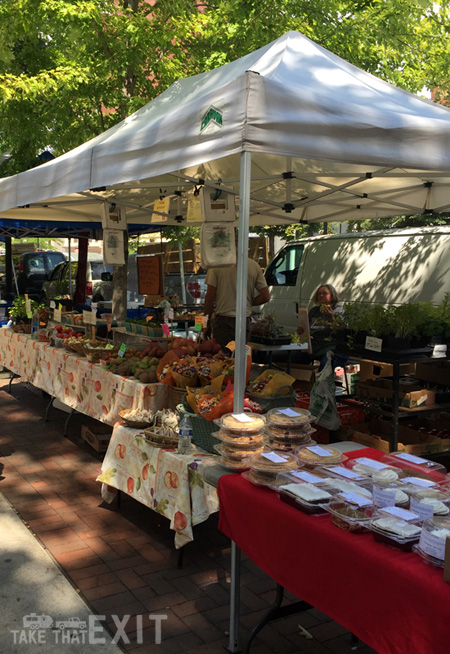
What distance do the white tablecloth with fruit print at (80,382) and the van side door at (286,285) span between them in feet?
13.4

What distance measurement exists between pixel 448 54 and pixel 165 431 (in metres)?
8.94

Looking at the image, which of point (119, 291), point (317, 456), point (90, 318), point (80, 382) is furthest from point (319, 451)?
point (119, 291)

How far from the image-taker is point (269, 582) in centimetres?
381

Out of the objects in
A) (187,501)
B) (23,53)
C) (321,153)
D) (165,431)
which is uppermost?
(23,53)

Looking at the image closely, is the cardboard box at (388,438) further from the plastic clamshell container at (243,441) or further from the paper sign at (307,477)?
the paper sign at (307,477)

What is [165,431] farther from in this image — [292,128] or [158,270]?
[158,270]

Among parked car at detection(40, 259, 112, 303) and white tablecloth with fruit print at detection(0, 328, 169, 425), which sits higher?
parked car at detection(40, 259, 112, 303)

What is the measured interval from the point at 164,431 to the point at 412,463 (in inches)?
69.7

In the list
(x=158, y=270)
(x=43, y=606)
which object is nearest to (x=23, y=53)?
(x=158, y=270)

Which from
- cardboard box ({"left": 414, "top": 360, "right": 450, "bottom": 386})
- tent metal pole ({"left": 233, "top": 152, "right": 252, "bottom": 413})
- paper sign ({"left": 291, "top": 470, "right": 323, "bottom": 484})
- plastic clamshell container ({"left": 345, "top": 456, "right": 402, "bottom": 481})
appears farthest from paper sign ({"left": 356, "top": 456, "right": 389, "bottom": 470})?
cardboard box ({"left": 414, "top": 360, "right": 450, "bottom": 386})

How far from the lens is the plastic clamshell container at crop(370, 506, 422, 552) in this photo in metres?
2.08

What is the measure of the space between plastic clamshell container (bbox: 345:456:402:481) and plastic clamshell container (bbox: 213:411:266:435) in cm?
48

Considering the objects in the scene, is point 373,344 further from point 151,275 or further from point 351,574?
point 151,275

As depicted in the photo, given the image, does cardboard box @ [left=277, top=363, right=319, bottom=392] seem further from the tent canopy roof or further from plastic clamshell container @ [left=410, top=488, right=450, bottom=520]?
plastic clamshell container @ [left=410, top=488, right=450, bottom=520]
